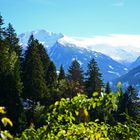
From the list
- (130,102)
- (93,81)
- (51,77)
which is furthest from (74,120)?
(130,102)

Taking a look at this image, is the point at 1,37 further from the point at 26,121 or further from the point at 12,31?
the point at 26,121

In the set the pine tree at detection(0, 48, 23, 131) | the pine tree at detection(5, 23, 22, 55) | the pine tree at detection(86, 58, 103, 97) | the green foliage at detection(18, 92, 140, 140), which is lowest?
the green foliage at detection(18, 92, 140, 140)

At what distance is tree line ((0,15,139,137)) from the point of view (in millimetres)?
77438

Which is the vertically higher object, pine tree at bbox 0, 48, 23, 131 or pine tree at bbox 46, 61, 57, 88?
pine tree at bbox 46, 61, 57, 88

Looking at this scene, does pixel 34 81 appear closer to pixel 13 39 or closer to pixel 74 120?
pixel 13 39

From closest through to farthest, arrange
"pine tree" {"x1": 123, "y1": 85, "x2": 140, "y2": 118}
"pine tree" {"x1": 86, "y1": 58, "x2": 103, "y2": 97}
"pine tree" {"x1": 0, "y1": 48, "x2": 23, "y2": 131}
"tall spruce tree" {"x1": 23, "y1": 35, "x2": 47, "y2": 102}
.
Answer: "pine tree" {"x1": 0, "y1": 48, "x2": 23, "y2": 131}
"tall spruce tree" {"x1": 23, "y1": 35, "x2": 47, "y2": 102}
"pine tree" {"x1": 86, "y1": 58, "x2": 103, "y2": 97}
"pine tree" {"x1": 123, "y1": 85, "x2": 140, "y2": 118}

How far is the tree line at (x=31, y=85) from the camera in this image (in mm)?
77438

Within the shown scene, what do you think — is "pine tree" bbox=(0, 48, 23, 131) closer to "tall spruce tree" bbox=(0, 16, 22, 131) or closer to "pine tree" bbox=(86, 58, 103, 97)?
"tall spruce tree" bbox=(0, 16, 22, 131)

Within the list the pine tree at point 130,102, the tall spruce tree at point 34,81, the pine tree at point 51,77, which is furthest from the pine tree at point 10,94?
the pine tree at point 130,102

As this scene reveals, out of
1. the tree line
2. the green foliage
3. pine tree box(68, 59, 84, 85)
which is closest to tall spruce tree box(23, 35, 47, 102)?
the tree line

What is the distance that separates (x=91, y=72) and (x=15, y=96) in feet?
115

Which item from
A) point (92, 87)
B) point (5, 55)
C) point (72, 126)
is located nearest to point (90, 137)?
point (72, 126)

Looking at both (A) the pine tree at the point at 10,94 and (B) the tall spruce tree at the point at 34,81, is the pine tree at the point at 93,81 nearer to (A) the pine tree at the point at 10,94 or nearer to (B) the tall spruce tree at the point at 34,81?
(B) the tall spruce tree at the point at 34,81

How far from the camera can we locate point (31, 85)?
9175cm
